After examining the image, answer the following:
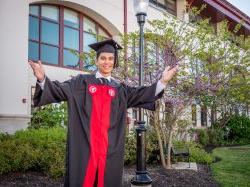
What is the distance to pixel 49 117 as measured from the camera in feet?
41.8

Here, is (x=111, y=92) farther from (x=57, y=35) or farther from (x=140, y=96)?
(x=57, y=35)

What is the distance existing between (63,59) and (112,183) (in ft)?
36.0

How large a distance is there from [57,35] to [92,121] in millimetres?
10986

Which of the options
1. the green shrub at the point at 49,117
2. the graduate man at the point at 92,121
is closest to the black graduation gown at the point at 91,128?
the graduate man at the point at 92,121

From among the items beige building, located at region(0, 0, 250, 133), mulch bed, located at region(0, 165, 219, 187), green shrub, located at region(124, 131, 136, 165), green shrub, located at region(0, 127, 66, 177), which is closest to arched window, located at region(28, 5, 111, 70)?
beige building, located at region(0, 0, 250, 133)

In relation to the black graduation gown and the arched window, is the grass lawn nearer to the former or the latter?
the arched window

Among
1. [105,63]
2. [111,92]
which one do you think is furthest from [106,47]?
[111,92]

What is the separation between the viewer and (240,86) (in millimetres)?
13984

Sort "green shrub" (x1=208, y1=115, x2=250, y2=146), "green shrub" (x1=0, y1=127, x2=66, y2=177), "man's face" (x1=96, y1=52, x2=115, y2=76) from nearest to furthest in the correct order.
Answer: "man's face" (x1=96, y1=52, x2=115, y2=76) → "green shrub" (x1=0, y1=127, x2=66, y2=177) → "green shrub" (x1=208, y1=115, x2=250, y2=146)

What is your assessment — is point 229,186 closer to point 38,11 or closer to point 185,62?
point 185,62

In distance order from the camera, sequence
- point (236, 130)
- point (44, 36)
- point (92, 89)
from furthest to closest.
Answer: point (236, 130) → point (44, 36) → point (92, 89)

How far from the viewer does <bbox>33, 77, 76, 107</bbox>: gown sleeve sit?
412cm

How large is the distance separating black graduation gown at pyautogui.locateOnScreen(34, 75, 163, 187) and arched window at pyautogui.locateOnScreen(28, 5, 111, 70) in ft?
29.6

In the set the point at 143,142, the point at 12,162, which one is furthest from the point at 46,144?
the point at 143,142
